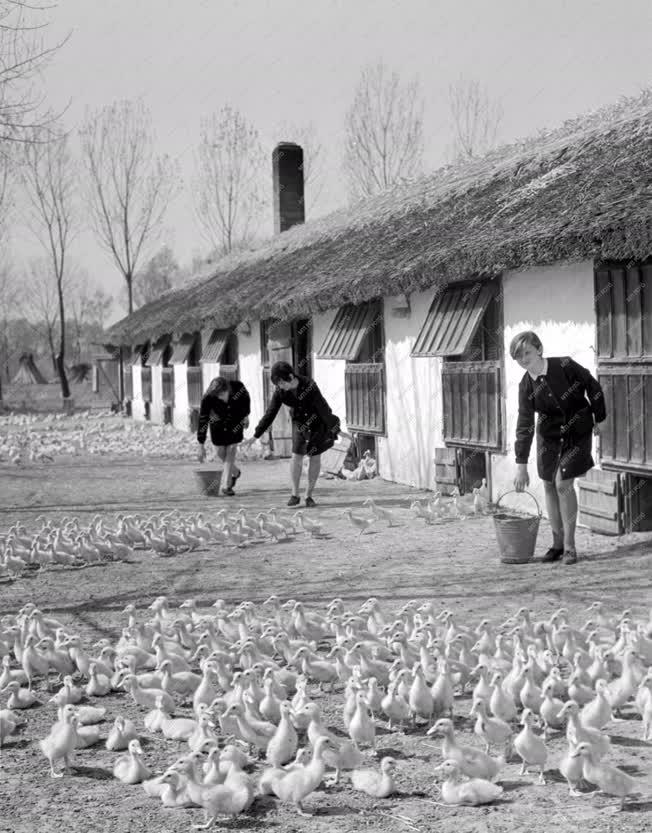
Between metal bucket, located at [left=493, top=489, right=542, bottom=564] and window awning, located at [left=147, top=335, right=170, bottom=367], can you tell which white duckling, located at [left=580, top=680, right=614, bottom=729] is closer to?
metal bucket, located at [left=493, top=489, right=542, bottom=564]

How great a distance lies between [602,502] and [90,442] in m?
14.1

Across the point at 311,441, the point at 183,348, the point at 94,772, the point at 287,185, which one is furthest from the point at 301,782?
the point at 287,185

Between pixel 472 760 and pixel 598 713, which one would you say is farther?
pixel 598 713

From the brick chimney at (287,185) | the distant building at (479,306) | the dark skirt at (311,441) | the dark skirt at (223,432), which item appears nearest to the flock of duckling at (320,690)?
the distant building at (479,306)

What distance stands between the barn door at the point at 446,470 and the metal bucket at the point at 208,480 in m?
2.64

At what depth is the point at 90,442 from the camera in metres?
21.0

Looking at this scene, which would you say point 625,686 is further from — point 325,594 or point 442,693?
point 325,594

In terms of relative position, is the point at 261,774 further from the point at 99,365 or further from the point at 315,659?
the point at 99,365

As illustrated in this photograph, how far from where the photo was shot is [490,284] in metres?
10.7

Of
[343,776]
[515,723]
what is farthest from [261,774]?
[515,723]

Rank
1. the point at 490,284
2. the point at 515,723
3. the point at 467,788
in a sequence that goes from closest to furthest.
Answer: the point at 467,788
the point at 515,723
the point at 490,284

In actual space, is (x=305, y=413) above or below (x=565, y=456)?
above

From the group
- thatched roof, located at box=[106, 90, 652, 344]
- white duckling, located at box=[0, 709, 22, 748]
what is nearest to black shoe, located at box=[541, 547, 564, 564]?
thatched roof, located at box=[106, 90, 652, 344]

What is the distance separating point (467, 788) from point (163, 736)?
1482 millimetres
